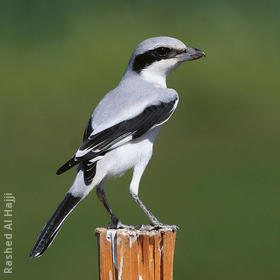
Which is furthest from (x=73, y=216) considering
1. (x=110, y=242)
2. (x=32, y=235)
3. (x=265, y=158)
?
(x=110, y=242)

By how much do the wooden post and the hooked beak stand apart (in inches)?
56.8

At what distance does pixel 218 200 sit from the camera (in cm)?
782

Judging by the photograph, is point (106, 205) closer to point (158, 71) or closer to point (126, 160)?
point (126, 160)

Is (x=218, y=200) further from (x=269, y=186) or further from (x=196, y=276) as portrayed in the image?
(x=196, y=276)

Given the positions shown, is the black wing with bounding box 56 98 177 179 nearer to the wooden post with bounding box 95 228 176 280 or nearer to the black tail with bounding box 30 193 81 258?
the black tail with bounding box 30 193 81 258

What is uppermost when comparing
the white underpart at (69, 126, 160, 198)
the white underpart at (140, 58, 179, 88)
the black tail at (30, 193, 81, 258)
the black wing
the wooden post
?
the white underpart at (140, 58, 179, 88)

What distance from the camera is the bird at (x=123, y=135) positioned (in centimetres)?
425

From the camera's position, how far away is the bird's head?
15.7 feet

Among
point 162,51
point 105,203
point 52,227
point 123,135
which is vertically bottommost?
point 52,227

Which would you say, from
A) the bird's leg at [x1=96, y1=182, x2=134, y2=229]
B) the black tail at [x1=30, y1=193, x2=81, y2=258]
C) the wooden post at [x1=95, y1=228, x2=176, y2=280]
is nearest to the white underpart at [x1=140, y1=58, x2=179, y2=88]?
the bird's leg at [x1=96, y1=182, x2=134, y2=229]

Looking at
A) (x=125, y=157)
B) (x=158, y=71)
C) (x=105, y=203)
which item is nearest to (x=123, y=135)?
(x=125, y=157)

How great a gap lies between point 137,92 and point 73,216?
9.86 ft

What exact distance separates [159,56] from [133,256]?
1.59m

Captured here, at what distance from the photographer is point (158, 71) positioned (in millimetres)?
4879
